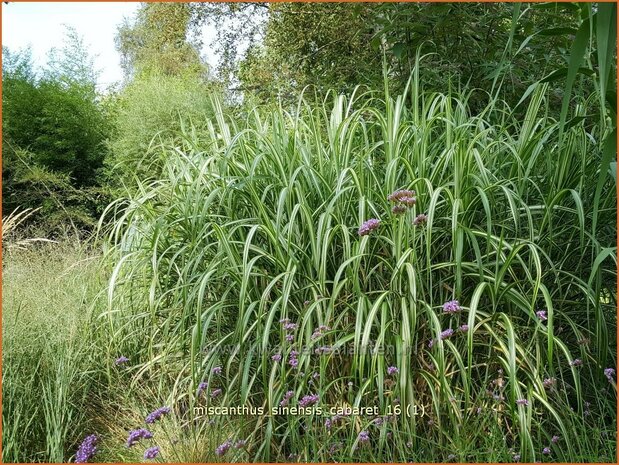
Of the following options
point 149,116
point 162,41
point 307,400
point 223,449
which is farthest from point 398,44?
point 162,41

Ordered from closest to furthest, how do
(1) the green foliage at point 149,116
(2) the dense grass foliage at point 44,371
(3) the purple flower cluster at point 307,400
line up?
(3) the purple flower cluster at point 307,400 < (2) the dense grass foliage at point 44,371 < (1) the green foliage at point 149,116

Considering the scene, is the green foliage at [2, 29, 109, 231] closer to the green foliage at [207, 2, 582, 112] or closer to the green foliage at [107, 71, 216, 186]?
the green foliage at [107, 71, 216, 186]

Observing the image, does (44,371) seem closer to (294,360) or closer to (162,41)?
(294,360)

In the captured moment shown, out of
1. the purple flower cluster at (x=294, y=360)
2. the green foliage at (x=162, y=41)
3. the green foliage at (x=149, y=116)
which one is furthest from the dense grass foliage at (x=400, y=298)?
the green foliage at (x=162, y=41)

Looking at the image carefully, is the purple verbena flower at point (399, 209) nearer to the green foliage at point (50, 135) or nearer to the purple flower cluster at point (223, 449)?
the purple flower cluster at point (223, 449)

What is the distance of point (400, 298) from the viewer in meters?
1.96

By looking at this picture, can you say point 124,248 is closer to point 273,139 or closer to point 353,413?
point 273,139

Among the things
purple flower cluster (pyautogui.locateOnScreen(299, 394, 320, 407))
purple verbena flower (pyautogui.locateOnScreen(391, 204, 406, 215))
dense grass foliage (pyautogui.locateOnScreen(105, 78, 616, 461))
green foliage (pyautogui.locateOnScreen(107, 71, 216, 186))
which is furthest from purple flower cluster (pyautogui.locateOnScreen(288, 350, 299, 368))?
green foliage (pyautogui.locateOnScreen(107, 71, 216, 186))

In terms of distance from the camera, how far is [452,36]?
3398 millimetres

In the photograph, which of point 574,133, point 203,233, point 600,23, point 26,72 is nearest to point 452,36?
point 574,133

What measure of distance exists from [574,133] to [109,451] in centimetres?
219

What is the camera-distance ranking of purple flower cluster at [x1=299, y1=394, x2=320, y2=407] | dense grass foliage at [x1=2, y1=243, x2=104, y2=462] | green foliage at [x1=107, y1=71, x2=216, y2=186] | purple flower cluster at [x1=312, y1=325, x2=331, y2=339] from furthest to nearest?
1. green foliage at [x1=107, y1=71, x2=216, y2=186]
2. dense grass foliage at [x1=2, y1=243, x2=104, y2=462]
3. purple flower cluster at [x1=312, y1=325, x2=331, y2=339]
4. purple flower cluster at [x1=299, y1=394, x2=320, y2=407]

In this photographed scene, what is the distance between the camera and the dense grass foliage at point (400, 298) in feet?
6.06

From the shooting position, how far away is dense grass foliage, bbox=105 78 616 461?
6.06 feet
